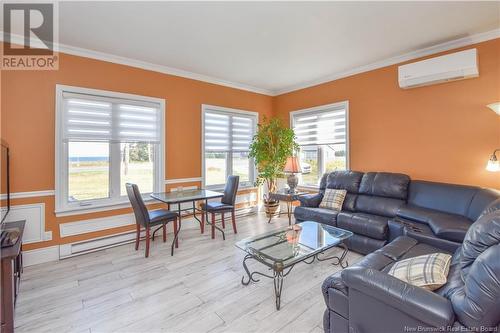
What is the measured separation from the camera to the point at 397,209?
3188mm

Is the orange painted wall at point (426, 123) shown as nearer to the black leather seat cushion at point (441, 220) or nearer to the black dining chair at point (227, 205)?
the black leather seat cushion at point (441, 220)

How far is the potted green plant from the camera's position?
4.96 m

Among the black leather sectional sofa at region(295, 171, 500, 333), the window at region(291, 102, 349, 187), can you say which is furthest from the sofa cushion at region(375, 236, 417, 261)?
the window at region(291, 102, 349, 187)

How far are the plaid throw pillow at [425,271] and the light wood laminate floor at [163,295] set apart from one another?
0.81 metres

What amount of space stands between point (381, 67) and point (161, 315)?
4.46 m

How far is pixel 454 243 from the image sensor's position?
2.33 meters

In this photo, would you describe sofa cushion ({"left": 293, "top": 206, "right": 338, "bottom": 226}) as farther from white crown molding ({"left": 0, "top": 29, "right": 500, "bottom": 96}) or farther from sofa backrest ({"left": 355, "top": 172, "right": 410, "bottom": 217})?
A: white crown molding ({"left": 0, "top": 29, "right": 500, "bottom": 96})

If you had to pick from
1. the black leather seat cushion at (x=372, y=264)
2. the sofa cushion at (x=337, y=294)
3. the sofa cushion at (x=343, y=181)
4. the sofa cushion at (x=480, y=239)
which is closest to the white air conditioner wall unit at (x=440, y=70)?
the sofa cushion at (x=343, y=181)

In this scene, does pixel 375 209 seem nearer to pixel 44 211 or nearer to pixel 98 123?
pixel 98 123

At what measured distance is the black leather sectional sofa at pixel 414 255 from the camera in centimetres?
117

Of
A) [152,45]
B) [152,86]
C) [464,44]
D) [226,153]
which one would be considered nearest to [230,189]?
[226,153]

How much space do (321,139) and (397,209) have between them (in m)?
2.05

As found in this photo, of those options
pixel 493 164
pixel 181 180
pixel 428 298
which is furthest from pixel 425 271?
pixel 181 180

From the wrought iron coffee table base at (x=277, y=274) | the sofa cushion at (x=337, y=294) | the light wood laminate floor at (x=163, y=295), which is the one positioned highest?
the sofa cushion at (x=337, y=294)
